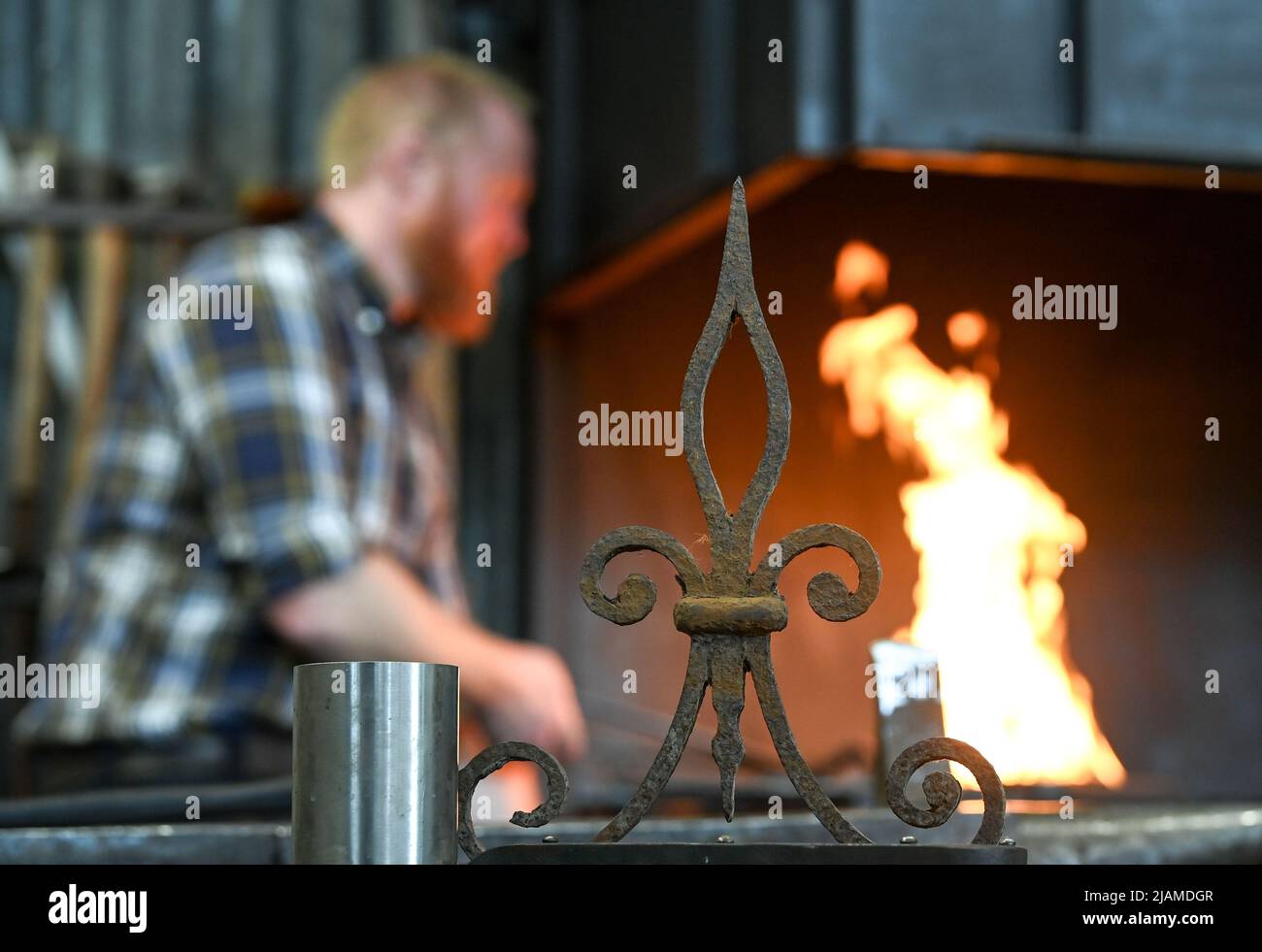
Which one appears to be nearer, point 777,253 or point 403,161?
point 403,161

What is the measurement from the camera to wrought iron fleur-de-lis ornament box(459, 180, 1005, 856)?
33.3 inches

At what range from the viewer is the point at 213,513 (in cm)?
257

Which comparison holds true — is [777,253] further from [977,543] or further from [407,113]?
[407,113]

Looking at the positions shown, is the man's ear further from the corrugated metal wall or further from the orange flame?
the corrugated metal wall

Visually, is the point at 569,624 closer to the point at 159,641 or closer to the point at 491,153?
the point at 491,153

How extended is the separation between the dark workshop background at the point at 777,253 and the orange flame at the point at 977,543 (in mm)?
55

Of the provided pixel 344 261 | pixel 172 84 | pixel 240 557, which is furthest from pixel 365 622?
pixel 172 84

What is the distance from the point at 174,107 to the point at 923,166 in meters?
2.40

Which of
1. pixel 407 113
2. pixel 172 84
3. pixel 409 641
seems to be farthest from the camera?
pixel 172 84

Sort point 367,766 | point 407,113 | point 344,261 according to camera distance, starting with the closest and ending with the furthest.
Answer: point 367,766 → point 344,261 → point 407,113

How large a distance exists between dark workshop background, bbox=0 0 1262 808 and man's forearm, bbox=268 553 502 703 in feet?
1.44

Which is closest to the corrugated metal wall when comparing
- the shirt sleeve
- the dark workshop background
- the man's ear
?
Answer: the dark workshop background

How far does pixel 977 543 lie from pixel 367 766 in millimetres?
2763

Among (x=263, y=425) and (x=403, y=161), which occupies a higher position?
(x=403, y=161)
